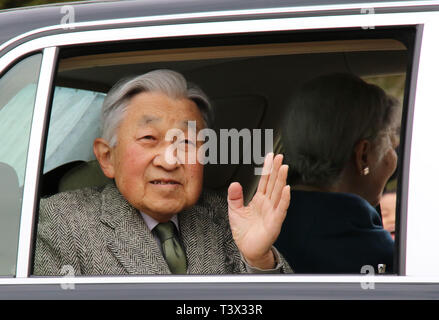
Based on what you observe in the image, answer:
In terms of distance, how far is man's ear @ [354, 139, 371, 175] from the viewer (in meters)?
3.16

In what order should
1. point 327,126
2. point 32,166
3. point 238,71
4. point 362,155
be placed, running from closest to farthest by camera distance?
point 32,166 < point 327,126 < point 362,155 < point 238,71

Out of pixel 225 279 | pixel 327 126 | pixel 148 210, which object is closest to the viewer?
pixel 225 279

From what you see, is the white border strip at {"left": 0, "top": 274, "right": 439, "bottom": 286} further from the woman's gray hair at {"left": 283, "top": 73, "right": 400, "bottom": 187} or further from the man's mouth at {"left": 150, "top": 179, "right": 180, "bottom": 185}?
the woman's gray hair at {"left": 283, "top": 73, "right": 400, "bottom": 187}

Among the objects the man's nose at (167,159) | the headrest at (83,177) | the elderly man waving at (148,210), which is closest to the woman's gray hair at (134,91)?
A: the elderly man waving at (148,210)

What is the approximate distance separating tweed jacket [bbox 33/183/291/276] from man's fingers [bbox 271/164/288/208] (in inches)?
11.0

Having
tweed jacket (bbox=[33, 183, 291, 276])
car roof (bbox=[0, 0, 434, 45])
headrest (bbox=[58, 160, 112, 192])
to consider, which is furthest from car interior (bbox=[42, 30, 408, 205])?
tweed jacket (bbox=[33, 183, 291, 276])

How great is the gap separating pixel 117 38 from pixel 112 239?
0.65m

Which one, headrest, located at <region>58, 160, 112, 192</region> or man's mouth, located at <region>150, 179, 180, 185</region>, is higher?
headrest, located at <region>58, 160, 112, 192</region>

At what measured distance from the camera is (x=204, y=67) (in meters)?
3.33

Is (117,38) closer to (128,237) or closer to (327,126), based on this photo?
(128,237)

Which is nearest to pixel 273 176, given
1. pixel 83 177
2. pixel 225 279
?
pixel 225 279

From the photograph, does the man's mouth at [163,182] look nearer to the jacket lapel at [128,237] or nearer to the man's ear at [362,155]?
the jacket lapel at [128,237]

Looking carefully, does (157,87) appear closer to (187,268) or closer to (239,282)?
(187,268)

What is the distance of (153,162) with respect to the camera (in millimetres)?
2771
